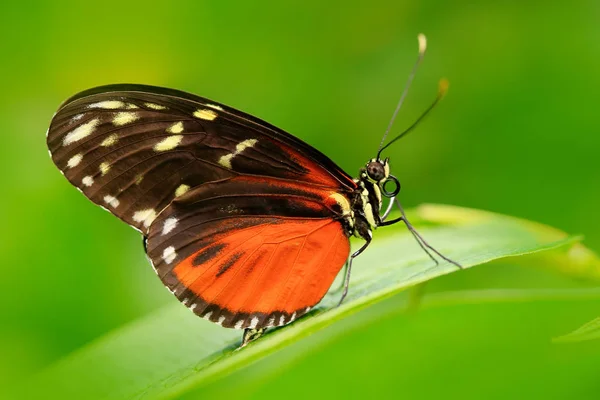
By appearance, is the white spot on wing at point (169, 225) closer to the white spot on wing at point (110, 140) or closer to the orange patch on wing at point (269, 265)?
the orange patch on wing at point (269, 265)

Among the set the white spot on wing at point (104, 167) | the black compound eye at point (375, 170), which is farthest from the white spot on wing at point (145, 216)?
the black compound eye at point (375, 170)

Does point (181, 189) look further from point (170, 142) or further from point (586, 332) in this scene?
point (586, 332)

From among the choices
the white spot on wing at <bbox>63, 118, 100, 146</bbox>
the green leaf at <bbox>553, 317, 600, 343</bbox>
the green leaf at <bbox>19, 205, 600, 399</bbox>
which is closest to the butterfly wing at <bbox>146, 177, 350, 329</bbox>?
the green leaf at <bbox>19, 205, 600, 399</bbox>

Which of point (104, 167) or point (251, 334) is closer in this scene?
point (251, 334)

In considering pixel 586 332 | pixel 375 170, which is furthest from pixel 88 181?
pixel 586 332

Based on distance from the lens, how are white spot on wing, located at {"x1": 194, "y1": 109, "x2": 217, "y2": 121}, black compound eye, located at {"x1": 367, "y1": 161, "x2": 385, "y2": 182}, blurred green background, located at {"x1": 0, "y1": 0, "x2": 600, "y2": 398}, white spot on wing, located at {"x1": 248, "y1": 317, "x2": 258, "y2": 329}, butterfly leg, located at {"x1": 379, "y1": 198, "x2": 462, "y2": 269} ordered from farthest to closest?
blurred green background, located at {"x1": 0, "y1": 0, "x2": 600, "y2": 398}
black compound eye, located at {"x1": 367, "y1": 161, "x2": 385, "y2": 182}
white spot on wing, located at {"x1": 194, "y1": 109, "x2": 217, "y2": 121}
white spot on wing, located at {"x1": 248, "y1": 317, "x2": 258, "y2": 329}
butterfly leg, located at {"x1": 379, "y1": 198, "x2": 462, "y2": 269}

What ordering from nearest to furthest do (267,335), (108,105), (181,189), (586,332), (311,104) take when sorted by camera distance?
(586,332)
(267,335)
(108,105)
(181,189)
(311,104)

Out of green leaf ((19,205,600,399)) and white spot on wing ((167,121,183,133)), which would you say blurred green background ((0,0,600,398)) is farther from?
white spot on wing ((167,121,183,133))
